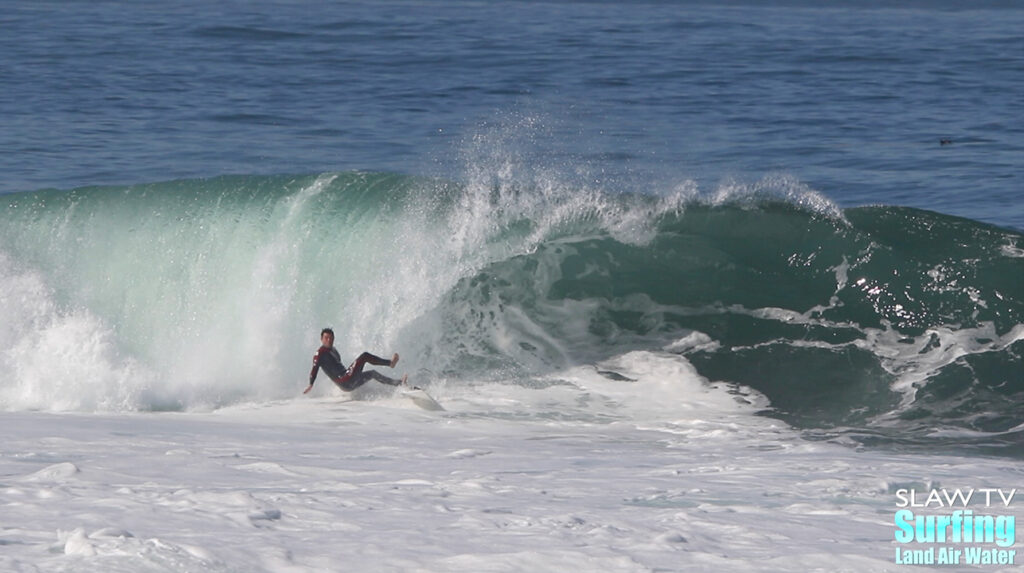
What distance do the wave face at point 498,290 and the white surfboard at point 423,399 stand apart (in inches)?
41.8

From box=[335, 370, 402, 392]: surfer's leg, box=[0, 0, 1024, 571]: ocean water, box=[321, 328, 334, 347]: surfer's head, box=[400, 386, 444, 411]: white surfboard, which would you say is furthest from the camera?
box=[321, 328, 334, 347]: surfer's head

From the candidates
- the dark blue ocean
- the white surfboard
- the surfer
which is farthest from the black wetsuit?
the dark blue ocean

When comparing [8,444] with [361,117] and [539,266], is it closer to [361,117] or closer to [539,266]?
[539,266]

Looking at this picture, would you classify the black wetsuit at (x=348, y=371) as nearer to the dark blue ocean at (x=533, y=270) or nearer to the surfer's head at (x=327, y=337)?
the surfer's head at (x=327, y=337)

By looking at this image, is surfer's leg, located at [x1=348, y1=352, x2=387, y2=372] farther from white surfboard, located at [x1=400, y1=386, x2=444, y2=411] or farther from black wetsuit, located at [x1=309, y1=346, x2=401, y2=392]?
white surfboard, located at [x1=400, y1=386, x2=444, y2=411]

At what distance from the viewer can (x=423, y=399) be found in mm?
11336

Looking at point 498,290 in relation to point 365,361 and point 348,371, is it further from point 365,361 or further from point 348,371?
point 348,371

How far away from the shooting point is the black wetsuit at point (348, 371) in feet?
38.6

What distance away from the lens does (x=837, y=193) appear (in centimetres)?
1873

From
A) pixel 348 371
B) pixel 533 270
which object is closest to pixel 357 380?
pixel 348 371

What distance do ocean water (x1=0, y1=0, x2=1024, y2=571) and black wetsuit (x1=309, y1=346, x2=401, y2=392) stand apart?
175mm

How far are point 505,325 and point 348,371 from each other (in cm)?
203

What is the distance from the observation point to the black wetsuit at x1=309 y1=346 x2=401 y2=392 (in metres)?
11.8

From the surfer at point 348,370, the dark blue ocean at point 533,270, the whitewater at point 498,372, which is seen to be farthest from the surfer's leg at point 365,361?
the dark blue ocean at point 533,270
